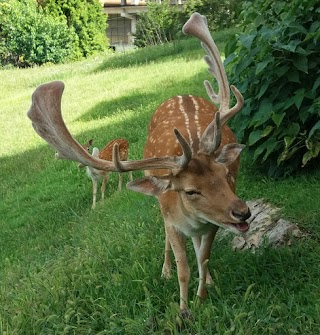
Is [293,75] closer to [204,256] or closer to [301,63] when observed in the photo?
[301,63]

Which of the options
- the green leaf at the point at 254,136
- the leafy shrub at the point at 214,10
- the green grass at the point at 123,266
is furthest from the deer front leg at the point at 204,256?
the leafy shrub at the point at 214,10

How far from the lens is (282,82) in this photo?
20.0 ft

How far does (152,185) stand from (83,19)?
26.6 meters

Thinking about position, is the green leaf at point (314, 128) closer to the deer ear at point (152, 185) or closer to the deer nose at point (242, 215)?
the deer ear at point (152, 185)

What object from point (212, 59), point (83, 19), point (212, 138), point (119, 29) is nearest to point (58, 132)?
point (212, 138)

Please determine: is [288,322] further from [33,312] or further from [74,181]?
[74,181]

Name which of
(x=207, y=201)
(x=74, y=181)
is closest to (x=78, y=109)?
(x=74, y=181)

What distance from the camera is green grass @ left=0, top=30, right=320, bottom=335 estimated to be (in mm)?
3961

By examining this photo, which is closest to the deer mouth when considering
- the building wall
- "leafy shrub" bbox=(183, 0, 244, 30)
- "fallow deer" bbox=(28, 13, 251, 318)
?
"fallow deer" bbox=(28, 13, 251, 318)

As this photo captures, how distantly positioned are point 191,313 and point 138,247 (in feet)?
4.41

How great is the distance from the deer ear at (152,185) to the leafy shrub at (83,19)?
2563 centimetres

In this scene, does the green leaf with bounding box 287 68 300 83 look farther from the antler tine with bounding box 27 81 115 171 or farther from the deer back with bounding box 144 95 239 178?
the antler tine with bounding box 27 81 115 171

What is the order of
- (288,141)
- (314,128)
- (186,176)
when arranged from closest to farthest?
(186,176), (314,128), (288,141)

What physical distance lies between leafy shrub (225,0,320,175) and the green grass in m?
0.39
